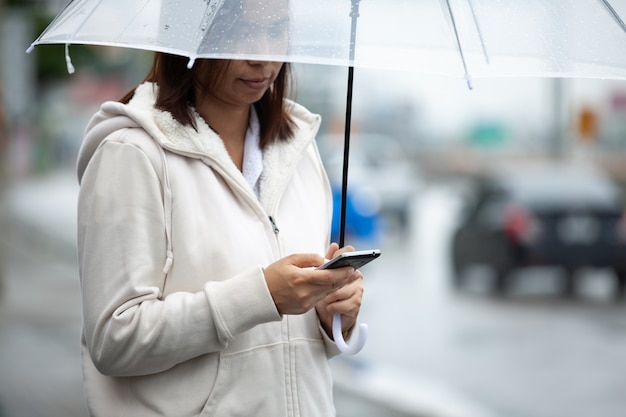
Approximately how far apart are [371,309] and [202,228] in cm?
935

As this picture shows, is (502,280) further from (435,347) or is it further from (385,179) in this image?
(385,179)

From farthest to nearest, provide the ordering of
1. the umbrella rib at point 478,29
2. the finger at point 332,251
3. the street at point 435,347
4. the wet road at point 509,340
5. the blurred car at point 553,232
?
the blurred car at point 553,232, the wet road at point 509,340, the street at point 435,347, the umbrella rib at point 478,29, the finger at point 332,251

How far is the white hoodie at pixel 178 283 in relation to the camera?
6.81 ft

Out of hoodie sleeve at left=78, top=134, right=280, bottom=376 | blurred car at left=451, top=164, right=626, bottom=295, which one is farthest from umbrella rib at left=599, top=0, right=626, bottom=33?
blurred car at left=451, top=164, right=626, bottom=295

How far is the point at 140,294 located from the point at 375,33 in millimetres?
787

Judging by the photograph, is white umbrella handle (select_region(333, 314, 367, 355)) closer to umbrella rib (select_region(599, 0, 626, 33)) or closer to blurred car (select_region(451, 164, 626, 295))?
umbrella rib (select_region(599, 0, 626, 33))

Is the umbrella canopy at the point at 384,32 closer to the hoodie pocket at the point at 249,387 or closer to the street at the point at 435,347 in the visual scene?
the hoodie pocket at the point at 249,387

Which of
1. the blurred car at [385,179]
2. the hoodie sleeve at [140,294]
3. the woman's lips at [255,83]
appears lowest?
the blurred car at [385,179]

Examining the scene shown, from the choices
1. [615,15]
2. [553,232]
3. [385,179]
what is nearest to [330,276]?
[615,15]

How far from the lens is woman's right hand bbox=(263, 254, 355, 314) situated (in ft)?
6.78

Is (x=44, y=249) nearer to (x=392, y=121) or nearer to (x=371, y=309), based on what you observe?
(x=371, y=309)

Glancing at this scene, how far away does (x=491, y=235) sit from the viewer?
12.6 meters

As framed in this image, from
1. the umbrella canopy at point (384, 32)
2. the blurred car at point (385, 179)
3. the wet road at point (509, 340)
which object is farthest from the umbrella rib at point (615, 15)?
the blurred car at point (385, 179)

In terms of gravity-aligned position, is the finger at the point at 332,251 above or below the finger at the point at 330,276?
below
